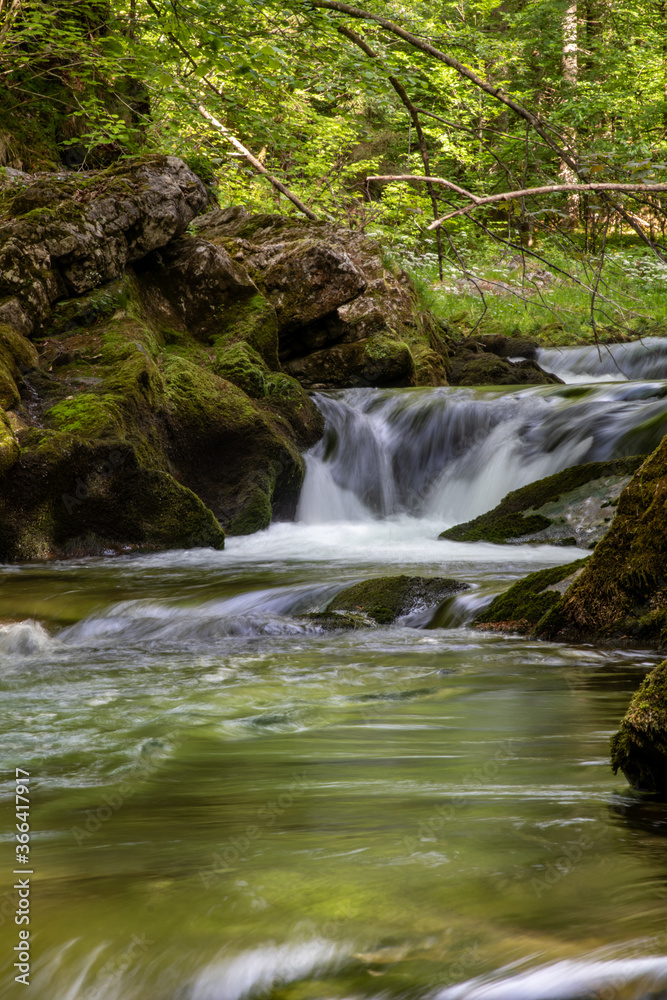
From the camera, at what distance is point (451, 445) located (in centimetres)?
1191

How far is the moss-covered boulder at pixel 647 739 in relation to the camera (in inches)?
83.7

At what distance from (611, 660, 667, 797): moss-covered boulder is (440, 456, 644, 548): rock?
5.16 meters

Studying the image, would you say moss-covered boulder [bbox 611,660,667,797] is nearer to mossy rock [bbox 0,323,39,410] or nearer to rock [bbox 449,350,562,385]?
mossy rock [bbox 0,323,39,410]

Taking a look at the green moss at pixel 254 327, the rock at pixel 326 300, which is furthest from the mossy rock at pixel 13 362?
the rock at pixel 326 300

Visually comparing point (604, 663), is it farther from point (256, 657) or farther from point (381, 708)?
point (256, 657)

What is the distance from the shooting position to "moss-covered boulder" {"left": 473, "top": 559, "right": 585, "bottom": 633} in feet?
16.5

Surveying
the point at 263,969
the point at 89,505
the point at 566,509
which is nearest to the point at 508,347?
the point at 566,509

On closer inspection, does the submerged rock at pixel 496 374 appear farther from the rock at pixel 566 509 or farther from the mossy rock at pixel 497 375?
the rock at pixel 566 509

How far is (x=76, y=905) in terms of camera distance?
1669mm

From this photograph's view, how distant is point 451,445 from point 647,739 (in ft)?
32.4

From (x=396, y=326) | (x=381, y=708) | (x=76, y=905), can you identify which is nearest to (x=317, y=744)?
(x=381, y=708)

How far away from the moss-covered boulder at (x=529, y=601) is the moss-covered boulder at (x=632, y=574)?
0.79ft

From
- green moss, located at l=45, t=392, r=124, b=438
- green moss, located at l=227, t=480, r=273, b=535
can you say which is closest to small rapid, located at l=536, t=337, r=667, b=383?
green moss, located at l=227, t=480, r=273, b=535

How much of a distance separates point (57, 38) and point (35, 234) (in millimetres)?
2248
